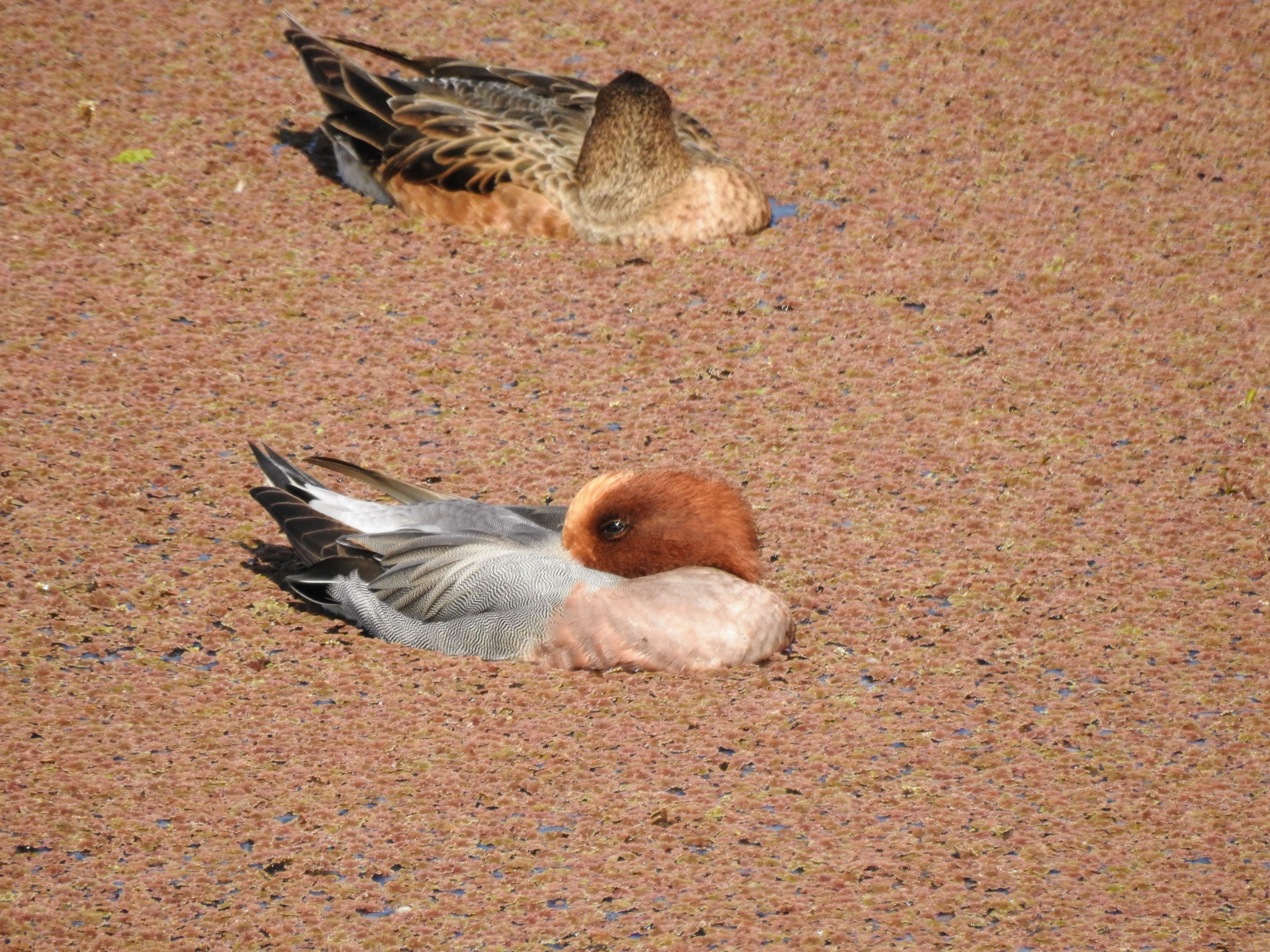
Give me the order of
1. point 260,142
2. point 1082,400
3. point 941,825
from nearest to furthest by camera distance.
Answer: point 941,825 < point 1082,400 < point 260,142

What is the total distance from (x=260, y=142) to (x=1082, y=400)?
339 cm

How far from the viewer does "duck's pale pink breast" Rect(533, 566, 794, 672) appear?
3.57 meters

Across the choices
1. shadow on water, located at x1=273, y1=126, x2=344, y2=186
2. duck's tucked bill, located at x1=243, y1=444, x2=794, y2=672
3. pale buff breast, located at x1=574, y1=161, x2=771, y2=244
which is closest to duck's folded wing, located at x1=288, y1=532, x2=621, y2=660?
duck's tucked bill, located at x1=243, y1=444, x2=794, y2=672

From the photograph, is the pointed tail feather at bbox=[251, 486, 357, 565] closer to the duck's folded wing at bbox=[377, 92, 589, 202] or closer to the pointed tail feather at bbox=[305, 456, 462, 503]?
the pointed tail feather at bbox=[305, 456, 462, 503]

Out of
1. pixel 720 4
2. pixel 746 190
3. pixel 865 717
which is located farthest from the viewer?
pixel 720 4

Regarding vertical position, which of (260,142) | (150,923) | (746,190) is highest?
(746,190)

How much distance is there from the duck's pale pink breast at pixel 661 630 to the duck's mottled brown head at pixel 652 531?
10cm

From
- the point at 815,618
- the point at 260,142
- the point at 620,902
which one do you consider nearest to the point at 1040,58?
the point at 260,142

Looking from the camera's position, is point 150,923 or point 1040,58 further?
point 1040,58

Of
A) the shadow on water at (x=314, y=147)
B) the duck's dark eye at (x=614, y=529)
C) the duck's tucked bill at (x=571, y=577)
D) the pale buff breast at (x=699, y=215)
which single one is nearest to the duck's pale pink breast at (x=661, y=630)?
the duck's tucked bill at (x=571, y=577)

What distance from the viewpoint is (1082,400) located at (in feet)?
15.6

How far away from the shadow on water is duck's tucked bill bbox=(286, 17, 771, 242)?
0.18m

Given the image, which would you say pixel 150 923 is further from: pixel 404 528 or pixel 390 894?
pixel 404 528

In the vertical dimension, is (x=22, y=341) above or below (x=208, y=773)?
above
